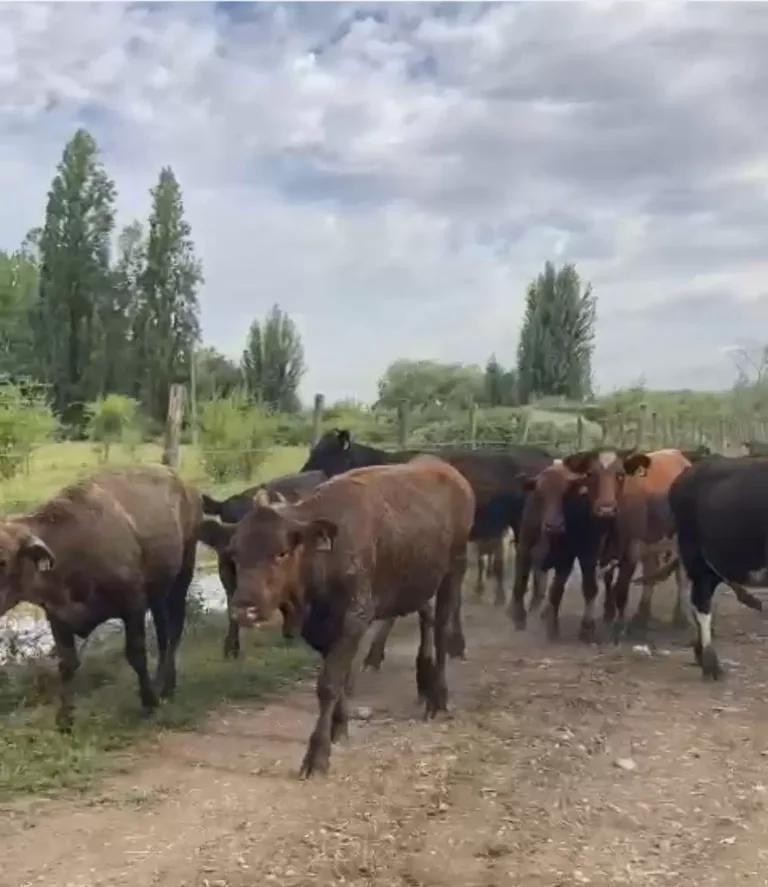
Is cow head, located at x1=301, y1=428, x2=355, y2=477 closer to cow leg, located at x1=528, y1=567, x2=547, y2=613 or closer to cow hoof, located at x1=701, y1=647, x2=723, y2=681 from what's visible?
cow leg, located at x1=528, y1=567, x2=547, y2=613

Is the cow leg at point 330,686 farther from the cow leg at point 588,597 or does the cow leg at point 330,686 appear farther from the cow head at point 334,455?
the cow head at point 334,455

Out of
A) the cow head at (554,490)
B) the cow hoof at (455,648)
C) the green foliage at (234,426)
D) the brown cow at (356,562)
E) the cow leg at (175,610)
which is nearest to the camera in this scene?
the brown cow at (356,562)

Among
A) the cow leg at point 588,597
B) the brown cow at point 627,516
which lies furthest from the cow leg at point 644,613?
the cow leg at point 588,597

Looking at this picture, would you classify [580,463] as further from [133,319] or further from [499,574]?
[133,319]

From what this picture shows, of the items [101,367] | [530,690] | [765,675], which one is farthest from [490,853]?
[101,367]

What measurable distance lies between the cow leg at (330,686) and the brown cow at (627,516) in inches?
168

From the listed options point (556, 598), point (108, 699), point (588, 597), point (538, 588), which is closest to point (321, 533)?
point (108, 699)

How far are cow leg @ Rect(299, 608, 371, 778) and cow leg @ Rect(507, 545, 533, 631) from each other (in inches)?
185

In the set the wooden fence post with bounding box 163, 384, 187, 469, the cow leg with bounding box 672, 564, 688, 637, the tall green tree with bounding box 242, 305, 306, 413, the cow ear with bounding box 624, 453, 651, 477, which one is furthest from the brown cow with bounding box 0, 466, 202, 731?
the tall green tree with bounding box 242, 305, 306, 413

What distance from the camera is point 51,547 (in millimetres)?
7848

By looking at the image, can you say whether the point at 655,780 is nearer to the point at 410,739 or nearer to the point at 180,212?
the point at 410,739

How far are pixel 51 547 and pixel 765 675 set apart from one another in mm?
5978

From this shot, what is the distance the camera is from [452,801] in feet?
21.9

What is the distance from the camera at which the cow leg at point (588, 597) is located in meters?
11.4
